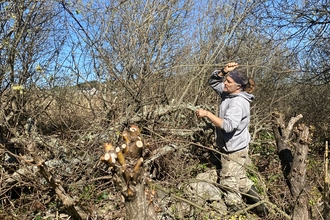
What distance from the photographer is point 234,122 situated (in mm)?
4000

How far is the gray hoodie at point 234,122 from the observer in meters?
4.02

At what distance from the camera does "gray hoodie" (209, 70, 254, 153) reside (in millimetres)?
4016

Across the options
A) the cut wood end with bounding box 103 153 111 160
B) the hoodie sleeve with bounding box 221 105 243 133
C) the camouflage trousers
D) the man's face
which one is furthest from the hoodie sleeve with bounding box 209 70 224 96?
the cut wood end with bounding box 103 153 111 160

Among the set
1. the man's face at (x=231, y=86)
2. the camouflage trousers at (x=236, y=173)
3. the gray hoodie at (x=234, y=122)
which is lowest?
the camouflage trousers at (x=236, y=173)

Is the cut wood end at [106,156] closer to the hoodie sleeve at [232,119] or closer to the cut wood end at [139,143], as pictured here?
the cut wood end at [139,143]

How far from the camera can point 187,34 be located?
7.04m

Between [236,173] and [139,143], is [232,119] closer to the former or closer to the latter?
[236,173]

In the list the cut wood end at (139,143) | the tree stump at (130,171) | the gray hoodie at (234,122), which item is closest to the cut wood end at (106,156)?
the tree stump at (130,171)

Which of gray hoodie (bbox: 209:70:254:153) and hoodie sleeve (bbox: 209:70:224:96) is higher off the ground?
hoodie sleeve (bbox: 209:70:224:96)

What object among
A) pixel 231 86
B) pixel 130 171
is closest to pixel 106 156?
pixel 130 171

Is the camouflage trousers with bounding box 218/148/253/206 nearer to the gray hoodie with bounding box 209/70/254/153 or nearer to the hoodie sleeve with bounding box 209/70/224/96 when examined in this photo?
the gray hoodie with bounding box 209/70/254/153

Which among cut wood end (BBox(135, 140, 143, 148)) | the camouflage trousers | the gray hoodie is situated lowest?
the camouflage trousers

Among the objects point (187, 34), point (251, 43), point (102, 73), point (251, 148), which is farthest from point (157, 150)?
point (251, 43)

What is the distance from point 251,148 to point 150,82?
248 cm
